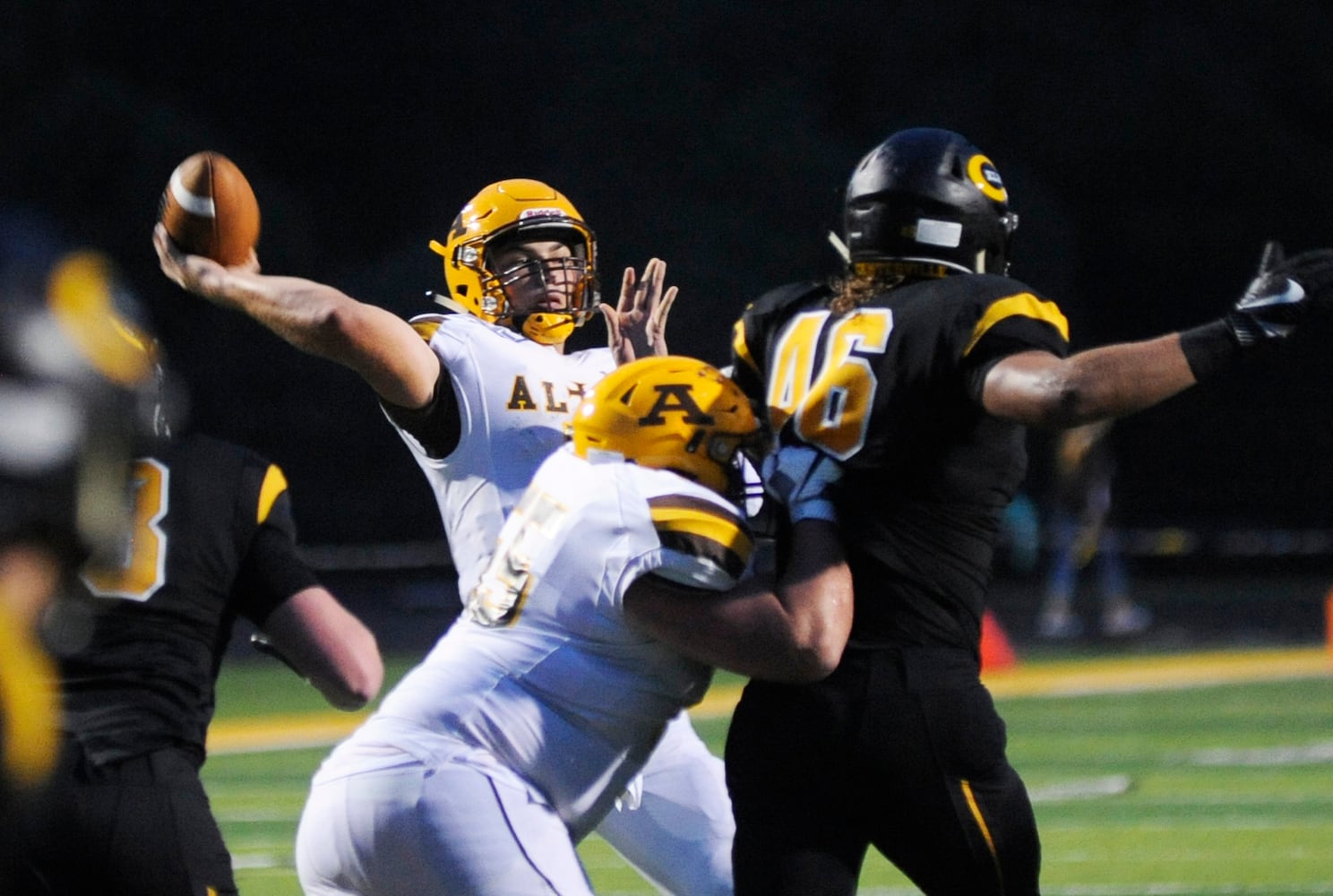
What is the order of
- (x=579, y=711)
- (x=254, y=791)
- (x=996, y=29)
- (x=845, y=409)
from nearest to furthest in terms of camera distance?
(x=579, y=711) → (x=845, y=409) → (x=254, y=791) → (x=996, y=29)

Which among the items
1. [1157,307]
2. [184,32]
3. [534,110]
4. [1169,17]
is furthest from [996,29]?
[184,32]

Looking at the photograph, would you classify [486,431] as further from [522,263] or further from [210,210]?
[210,210]

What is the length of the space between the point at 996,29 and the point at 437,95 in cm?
707

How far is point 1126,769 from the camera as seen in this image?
33.2 ft

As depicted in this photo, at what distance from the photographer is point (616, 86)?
2631cm

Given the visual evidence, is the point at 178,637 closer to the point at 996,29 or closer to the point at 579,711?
the point at 579,711

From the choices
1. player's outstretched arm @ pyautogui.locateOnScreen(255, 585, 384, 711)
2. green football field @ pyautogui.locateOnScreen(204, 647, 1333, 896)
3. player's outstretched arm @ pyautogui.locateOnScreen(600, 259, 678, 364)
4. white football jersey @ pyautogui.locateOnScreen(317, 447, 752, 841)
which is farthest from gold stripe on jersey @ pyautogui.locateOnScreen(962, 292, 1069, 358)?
green football field @ pyautogui.locateOnScreen(204, 647, 1333, 896)

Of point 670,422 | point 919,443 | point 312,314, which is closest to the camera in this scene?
point 670,422

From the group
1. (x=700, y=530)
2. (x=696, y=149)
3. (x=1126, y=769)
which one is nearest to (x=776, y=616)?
(x=700, y=530)

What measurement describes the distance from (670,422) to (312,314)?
82cm

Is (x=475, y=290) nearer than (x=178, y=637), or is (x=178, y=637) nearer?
(x=178, y=637)

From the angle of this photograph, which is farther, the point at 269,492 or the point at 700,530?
the point at 269,492

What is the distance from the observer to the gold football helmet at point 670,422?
3637 millimetres

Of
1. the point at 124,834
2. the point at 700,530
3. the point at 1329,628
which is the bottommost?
the point at 1329,628
